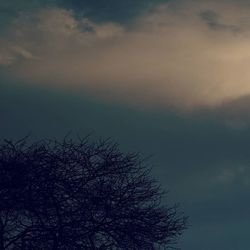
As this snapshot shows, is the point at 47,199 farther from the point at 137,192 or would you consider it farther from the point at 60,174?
the point at 137,192

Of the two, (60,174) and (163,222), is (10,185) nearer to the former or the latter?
(60,174)

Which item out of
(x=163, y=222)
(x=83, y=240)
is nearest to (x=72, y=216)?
(x=83, y=240)

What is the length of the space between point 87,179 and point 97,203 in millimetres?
1067

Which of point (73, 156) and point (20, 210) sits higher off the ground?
point (73, 156)

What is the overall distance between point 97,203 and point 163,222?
101 inches

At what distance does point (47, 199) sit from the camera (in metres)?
29.8

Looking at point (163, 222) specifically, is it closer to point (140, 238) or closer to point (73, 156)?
point (140, 238)

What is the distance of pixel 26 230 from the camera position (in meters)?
29.7

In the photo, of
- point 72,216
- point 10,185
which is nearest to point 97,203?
point 72,216

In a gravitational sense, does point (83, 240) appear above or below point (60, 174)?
below

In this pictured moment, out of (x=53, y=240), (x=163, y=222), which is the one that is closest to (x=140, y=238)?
(x=163, y=222)

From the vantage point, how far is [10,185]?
96.1 feet

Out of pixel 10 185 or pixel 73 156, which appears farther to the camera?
pixel 73 156

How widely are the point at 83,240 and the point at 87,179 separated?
87.4 inches
